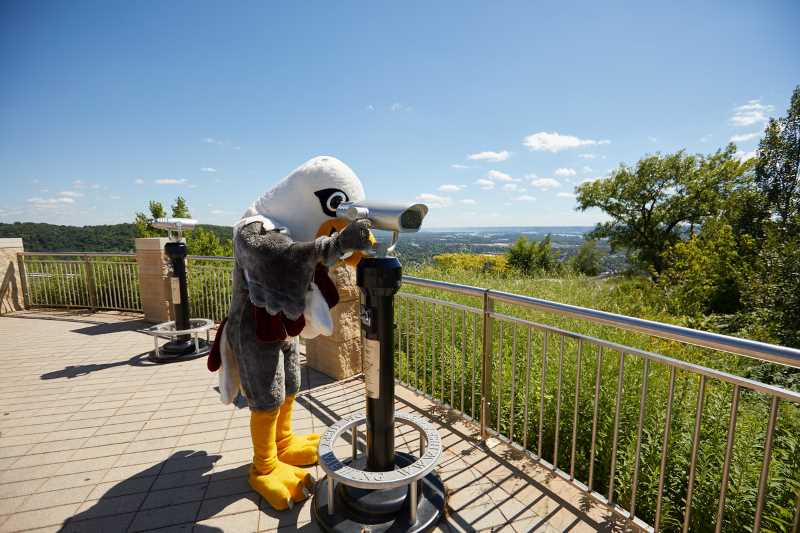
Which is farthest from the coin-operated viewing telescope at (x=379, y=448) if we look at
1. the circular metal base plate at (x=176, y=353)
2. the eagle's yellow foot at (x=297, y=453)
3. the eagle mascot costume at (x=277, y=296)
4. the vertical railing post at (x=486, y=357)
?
the circular metal base plate at (x=176, y=353)

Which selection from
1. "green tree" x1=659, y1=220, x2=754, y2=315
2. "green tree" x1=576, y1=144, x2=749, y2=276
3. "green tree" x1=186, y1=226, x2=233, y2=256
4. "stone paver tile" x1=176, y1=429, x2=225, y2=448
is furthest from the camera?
"green tree" x1=576, y1=144, x2=749, y2=276

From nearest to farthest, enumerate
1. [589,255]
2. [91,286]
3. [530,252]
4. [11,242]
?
1. [91,286]
2. [11,242]
3. [530,252]
4. [589,255]

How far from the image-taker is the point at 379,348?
182cm

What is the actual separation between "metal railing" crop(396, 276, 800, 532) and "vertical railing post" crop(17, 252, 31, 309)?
850 cm

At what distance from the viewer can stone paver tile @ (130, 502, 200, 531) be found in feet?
6.53

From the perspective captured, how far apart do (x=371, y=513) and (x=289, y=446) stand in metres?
0.80

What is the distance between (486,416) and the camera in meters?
2.76

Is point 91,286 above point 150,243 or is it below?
below

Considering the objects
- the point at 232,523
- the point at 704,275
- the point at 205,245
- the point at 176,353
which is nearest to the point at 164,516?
the point at 232,523

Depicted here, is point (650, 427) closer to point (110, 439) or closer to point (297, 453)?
point (297, 453)

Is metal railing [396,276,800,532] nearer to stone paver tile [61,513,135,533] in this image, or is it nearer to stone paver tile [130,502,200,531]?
stone paver tile [130,502,200,531]

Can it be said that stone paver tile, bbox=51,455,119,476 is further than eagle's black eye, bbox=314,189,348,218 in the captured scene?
Yes

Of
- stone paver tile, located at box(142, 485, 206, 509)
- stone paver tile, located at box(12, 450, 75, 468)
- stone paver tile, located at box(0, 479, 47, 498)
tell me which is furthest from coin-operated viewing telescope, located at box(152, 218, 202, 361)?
stone paver tile, located at box(142, 485, 206, 509)

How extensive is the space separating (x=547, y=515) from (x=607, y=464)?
3.41 feet
